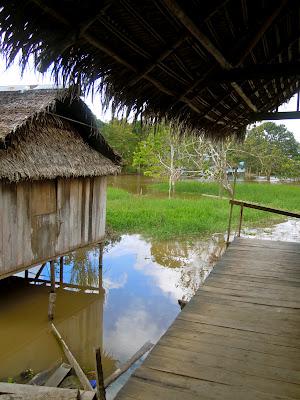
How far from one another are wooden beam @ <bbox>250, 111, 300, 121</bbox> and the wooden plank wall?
169 inches

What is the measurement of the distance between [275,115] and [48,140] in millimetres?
4695

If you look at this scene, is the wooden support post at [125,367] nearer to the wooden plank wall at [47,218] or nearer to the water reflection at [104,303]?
the water reflection at [104,303]

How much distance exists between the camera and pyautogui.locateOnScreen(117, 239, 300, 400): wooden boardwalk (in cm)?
260

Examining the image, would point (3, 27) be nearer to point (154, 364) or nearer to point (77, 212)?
point (154, 364)

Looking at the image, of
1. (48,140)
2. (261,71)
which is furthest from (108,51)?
(48,140)

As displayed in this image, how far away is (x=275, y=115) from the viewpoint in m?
4.65

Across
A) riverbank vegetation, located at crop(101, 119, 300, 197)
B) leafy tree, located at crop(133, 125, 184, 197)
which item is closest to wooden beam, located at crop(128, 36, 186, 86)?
riverbank vegetation, located at crop(101, 119, 300, 197)

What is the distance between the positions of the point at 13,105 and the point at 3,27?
557 cm

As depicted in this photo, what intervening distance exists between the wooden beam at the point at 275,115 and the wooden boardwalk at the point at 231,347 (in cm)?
226

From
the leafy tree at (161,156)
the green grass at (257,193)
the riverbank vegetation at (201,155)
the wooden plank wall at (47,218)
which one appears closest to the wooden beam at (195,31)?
the wooden plank wall at (47,218)

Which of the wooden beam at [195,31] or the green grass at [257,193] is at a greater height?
the wooden beam at [195,31]

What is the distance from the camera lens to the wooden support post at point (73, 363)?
455 centimetres

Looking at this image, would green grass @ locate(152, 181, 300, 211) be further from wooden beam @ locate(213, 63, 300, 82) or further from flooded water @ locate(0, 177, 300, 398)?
wooden beam @ locate(213, 63, 300, 82)

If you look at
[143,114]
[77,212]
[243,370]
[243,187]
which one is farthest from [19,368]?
[243,187]
